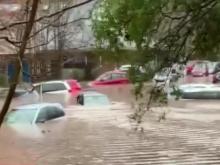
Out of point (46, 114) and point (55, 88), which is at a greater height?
point (55, 88)

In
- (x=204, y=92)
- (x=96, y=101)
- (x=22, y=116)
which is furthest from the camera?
(x=204, y=92)

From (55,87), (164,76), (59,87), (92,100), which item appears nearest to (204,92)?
(92,100)

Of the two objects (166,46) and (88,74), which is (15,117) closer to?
(166,46)

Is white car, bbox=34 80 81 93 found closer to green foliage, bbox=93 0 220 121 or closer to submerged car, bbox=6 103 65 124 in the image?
submerged car, bbox=6 103 65 124

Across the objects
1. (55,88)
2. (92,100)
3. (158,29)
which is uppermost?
(158,29)

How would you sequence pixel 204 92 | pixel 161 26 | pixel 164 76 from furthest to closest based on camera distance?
1. pixel 204 92
2. pixel 164 76
3. pixel 161 26

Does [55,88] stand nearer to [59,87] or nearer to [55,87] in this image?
[55,87]

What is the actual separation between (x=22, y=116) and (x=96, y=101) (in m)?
6.15

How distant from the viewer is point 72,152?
1783 cm

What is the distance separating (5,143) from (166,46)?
46.9ft

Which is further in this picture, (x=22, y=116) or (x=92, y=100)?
(x=92, y=100)

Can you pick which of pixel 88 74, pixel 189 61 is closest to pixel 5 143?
pixel 189 61

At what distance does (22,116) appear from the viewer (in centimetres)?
2489

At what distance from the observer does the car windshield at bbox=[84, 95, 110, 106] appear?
99.1ft
